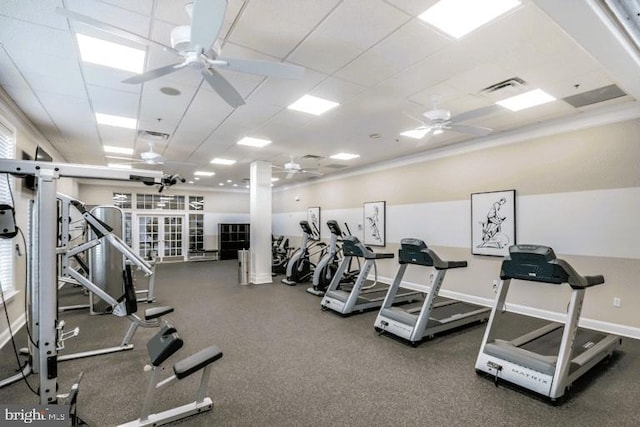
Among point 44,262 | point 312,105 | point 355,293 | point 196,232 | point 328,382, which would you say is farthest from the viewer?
point 196,232

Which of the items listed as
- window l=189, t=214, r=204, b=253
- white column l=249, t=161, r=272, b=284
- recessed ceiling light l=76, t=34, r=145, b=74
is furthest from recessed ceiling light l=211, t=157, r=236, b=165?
window l=189, t=214, r=204, b=253

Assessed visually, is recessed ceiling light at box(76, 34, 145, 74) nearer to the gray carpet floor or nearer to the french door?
the gray carpet floor

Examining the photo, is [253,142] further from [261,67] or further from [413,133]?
[261,67]

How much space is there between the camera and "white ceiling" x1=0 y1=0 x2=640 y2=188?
2.36 m

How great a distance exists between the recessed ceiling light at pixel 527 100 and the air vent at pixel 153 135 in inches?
208

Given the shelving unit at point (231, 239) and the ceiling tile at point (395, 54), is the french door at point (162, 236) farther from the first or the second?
the ceiling tile at point (395, 54)

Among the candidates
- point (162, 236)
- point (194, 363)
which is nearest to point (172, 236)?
point (162, 236)

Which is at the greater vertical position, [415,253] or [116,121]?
[116,121]

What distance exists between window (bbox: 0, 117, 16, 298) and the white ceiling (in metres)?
0.44

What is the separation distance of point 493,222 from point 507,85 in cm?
261

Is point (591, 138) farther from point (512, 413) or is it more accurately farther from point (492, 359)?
point (512, 413)

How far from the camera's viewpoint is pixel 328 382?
294 centimetres
